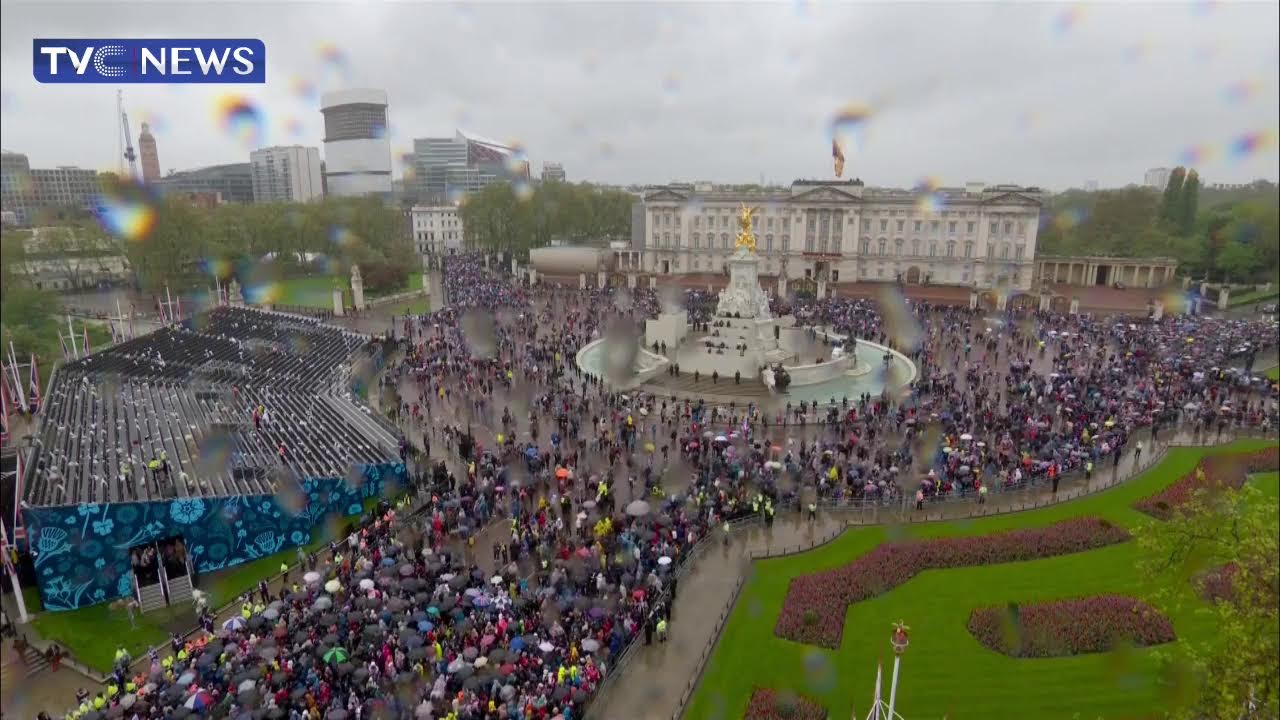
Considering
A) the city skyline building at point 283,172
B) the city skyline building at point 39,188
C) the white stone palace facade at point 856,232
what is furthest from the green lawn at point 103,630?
the city skyline building at point 283,172

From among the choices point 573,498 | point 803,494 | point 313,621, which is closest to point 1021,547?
point 803,494

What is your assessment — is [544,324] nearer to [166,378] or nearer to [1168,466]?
[166,378]

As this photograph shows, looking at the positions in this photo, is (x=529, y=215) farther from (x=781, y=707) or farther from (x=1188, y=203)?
(x=781, y=707)

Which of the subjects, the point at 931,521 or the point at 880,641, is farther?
the point at 931,521

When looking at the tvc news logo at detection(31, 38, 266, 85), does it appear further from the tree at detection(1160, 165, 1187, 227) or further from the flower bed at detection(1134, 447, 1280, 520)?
the tree at detection(1160, 165, 1187, 227)

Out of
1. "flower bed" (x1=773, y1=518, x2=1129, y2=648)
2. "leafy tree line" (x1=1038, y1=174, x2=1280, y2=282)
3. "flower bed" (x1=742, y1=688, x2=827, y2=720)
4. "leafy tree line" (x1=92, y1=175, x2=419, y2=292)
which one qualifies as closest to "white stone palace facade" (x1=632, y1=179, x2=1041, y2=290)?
"leafy tree line" (x1=1038, y1=174, x2=1280, y2=282)

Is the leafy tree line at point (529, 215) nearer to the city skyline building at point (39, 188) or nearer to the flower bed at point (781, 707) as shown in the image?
the city skyline building at point (39, 188)
